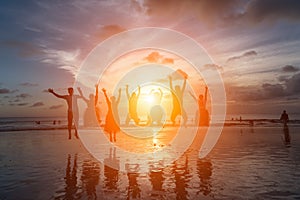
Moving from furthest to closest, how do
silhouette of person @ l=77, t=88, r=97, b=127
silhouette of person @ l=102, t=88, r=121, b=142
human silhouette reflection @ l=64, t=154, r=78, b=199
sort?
silhouette of person @ l=77, t=88, r=97, b=127 → silhouette of person @ l=102, t=88, r=121, b=142 → human silhouette reflection @ l=64, t=154, r=78, b=199

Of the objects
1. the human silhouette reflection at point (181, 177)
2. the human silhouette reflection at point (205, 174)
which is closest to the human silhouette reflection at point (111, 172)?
the human silhouette reflection at point (181, 177)

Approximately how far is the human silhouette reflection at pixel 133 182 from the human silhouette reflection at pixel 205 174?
235 cm

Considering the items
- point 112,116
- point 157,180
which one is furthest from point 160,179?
point 112,116

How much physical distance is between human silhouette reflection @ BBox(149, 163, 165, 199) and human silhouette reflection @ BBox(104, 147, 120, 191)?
1.49 m

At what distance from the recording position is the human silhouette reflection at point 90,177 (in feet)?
32.9

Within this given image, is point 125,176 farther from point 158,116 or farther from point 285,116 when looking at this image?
point 285,116

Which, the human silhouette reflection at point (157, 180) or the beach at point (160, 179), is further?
the human silhouette reflection at point (157, 180)

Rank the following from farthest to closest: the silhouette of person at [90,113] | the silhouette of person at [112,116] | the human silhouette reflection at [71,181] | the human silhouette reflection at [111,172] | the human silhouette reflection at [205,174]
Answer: the silhouette of person at [90,113]
the silhouette of person at [112,116]
the human silhouette reflection at [111,172]
the human silhouette reflection at [205,174]
the human silhouette reflection at [71,181]

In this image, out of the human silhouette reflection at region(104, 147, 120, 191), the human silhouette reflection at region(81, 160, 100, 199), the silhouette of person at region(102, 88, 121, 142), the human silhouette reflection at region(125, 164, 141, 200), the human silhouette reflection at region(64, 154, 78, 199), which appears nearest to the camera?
the human silhouette reflection at region(125, 164, 141, 200)

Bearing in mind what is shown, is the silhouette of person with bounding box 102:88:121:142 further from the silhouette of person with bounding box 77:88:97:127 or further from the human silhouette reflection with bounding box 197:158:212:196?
the human silhouette reflection with bounding box 197:158:212:196

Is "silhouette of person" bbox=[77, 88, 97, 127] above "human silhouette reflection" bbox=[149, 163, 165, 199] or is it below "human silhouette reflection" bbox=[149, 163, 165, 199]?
above

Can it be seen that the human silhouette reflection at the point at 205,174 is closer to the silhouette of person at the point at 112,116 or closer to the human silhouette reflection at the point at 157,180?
the human silhouette reflection at the point at 157,180

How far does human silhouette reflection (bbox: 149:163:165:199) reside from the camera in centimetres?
977

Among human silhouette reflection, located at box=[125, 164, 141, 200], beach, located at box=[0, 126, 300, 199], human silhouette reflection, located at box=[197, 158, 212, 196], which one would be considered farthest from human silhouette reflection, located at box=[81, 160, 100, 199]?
human silhouette reflection, located at box=[197, 158, 212, 196]
